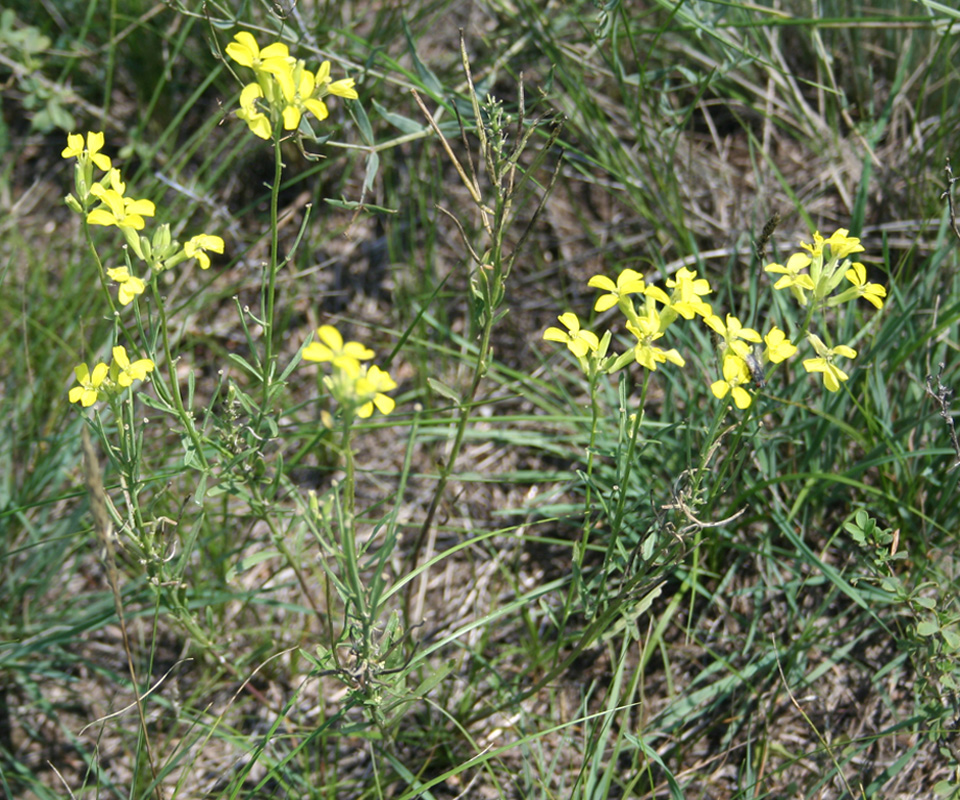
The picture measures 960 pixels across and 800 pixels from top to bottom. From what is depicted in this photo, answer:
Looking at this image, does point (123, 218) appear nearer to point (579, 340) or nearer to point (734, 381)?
point (579, 340)

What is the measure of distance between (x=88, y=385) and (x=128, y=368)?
0.45 feet

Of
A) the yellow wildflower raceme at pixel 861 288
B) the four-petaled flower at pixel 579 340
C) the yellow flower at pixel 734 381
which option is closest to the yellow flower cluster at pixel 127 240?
the four-petaled flower at pixel 579 340

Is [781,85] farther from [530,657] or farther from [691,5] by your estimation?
[530,657]

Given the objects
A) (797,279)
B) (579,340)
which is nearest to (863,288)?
(797,279)

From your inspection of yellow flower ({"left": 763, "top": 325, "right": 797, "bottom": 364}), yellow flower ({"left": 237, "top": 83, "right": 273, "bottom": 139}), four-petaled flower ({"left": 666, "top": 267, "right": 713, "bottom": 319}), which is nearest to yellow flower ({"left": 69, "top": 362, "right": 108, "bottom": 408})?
yellow flower ({"left": 237, "top": 83, "right": 273, "bottom": 139})

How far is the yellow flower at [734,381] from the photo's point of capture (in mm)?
1496

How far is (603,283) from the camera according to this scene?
1686 millimetres

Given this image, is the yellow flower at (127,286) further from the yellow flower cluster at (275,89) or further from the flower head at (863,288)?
the flower head at (863,288)

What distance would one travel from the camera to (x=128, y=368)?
1.65 m

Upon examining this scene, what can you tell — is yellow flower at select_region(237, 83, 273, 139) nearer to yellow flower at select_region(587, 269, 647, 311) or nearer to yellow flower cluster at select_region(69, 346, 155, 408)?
yellow flower cluster at select_region(69, 346, 155, 408)

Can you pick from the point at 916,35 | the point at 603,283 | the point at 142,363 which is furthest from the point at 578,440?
the point at 916,35

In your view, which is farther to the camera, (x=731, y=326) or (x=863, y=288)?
(x=863, y=288)

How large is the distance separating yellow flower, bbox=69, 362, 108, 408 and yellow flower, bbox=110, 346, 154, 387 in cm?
3

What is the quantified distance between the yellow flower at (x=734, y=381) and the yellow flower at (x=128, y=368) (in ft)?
3.71
